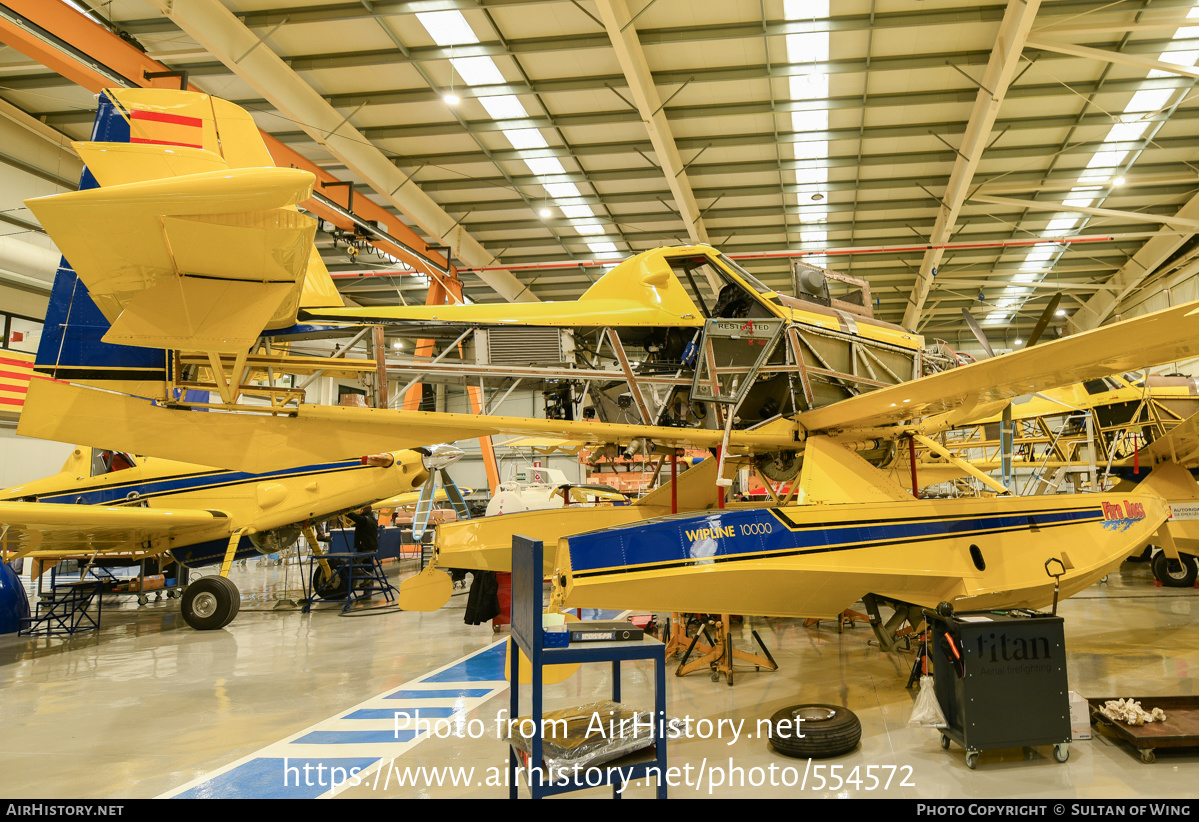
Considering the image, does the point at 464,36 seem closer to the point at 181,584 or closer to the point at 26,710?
the point at 26,710

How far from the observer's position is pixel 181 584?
43.2 ft

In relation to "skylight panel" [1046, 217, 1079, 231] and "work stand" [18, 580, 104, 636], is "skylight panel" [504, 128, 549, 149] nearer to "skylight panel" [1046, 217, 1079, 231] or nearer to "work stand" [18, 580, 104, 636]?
"work stand" [18, 580, 104, 636]

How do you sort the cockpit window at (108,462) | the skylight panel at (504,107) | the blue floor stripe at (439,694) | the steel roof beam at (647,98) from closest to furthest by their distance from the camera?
the blue floor stripe at (439,694) < the steel roof beam at (647,98) < the cockpit window at (108,462) < the skylight panel at (504,107)

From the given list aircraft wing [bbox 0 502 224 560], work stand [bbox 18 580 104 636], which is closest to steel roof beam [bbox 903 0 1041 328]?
aircraft wing [bbox 0 502 224 560]

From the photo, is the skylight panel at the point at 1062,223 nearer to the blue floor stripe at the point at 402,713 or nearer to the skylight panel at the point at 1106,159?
the skylight panel at the point at 1106,159

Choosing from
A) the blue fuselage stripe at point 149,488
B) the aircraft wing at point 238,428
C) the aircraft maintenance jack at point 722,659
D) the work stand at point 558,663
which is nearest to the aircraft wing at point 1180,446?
the aircraft maintenance jack at point 722,659

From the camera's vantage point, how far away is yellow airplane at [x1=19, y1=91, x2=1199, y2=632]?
3543 mm

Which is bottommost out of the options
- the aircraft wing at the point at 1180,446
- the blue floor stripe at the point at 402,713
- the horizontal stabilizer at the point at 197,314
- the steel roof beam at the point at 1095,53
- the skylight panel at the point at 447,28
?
the blue floor stripe at the point at 402,713

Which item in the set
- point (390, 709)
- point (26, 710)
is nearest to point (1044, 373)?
point (390, 709)

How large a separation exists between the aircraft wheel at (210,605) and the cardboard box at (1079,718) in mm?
9684

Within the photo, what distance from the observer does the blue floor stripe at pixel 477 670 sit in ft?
21.1

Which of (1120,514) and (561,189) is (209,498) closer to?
(561,189)

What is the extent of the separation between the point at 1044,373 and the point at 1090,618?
5.80 meters

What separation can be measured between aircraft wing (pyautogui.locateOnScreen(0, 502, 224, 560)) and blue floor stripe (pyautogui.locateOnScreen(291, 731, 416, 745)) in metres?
5.17
